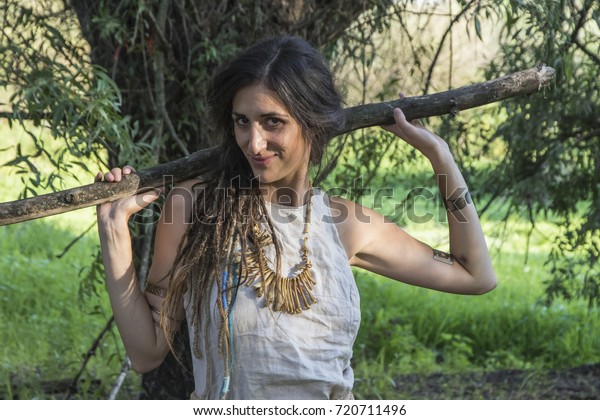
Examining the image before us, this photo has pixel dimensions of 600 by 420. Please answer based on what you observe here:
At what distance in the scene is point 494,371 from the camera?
4.93 metres

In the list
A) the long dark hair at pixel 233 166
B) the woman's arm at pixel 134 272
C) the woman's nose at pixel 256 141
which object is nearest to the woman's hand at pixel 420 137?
the long dark hair at pixel 233 166

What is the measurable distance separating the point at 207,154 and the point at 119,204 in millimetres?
291

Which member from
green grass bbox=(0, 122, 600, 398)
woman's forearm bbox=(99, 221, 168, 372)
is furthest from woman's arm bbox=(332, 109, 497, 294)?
green grass bbox=(0, 122, 600, 398)

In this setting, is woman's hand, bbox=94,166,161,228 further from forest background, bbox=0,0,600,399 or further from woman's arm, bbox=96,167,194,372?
forest background, bbox=0,0,600,399

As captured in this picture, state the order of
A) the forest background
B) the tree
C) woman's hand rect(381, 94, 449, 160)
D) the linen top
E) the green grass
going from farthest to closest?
the green grass → the tree → the forest background → woman's hand rect(381, 94, 449, 160) → the linen top

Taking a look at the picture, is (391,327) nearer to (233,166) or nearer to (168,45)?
(168,45)

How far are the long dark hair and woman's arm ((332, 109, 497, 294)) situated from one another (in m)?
0.21

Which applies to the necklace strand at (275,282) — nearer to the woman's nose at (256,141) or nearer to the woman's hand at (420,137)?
the woman's nose at (256,141)

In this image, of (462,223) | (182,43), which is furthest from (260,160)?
(182,43)

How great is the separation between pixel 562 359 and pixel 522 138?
1527 millimetres

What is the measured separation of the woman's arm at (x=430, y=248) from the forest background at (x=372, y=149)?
1.49ft

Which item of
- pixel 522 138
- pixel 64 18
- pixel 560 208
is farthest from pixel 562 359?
pixel 64 18

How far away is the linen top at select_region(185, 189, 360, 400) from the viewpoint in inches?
79.3
